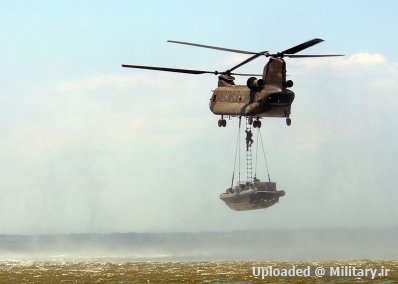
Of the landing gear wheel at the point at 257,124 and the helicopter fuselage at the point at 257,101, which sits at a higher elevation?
the helicopter fuselage at the point at 257,101

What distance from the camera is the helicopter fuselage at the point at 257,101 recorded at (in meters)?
71.1

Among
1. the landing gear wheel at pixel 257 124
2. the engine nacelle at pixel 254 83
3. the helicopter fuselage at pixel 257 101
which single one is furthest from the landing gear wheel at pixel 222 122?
the engine nacelle at pixel 254 83

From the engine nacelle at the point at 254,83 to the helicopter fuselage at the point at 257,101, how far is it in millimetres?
348

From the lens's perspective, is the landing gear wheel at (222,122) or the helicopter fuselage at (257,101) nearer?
the helicopter fuselage at (257,101)

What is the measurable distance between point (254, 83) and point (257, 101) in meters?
1.96

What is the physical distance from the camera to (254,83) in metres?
73.1

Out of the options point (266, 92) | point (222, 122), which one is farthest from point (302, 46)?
point (222, 122)

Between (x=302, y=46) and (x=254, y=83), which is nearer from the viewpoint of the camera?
(x=302, y=46)

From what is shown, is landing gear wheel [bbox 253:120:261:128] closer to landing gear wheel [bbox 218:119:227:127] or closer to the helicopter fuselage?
the helicopter fuselage

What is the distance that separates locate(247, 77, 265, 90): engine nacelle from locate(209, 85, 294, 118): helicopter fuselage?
348 mm

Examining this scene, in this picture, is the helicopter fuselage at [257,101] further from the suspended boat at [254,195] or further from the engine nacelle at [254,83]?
the suspended boat at [254,195]

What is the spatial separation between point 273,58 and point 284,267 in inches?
1167

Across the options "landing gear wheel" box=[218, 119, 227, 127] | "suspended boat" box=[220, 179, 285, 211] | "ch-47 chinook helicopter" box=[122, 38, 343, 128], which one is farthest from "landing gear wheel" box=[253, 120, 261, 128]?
"suspended boat" box=[220, 179, 285, 211]

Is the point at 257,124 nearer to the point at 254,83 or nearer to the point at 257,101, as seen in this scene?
the point at 257,101
